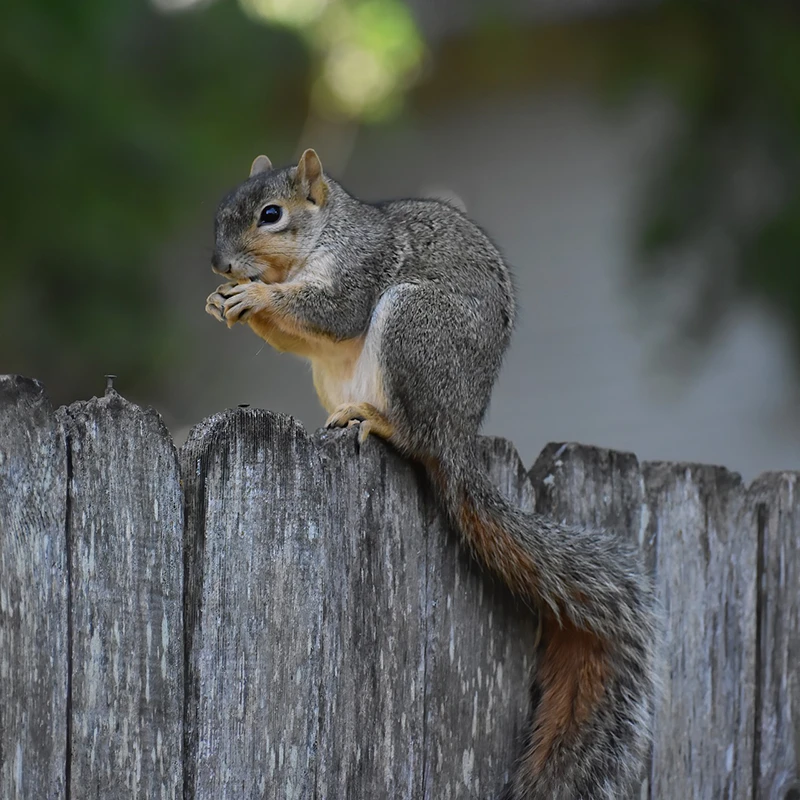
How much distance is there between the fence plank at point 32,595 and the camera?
3.99 feet

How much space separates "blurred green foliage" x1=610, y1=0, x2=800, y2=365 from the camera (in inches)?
138

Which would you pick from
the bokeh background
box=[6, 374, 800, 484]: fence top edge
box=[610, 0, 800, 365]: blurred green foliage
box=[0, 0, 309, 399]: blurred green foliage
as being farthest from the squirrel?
box=[610, 0, 800, 365]: blurred green foliage

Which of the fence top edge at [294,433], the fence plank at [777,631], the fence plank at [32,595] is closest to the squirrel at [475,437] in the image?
the fence top edge at [294,433]

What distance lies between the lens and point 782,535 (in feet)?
6.25

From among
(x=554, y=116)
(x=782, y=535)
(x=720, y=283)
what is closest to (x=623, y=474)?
(x=782, y=535)

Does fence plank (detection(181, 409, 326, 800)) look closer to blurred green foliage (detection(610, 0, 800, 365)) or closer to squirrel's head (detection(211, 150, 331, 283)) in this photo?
squirrel's head (detection(211, 150, 331, 283))

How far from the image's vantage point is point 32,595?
1235mm

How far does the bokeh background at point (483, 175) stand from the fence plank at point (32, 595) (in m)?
1.20

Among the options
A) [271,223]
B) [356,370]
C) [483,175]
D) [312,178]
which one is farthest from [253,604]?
[483,175]

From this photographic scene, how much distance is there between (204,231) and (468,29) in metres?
1.55

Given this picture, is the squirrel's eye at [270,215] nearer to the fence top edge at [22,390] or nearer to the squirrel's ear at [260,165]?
the squirrel's ear at [260,165]

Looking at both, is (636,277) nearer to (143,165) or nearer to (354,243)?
(143,165)

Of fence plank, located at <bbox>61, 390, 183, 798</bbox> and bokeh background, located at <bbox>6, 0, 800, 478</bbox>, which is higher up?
bokeh background, located at <bbox>6, 0, 800, 478</bbox>

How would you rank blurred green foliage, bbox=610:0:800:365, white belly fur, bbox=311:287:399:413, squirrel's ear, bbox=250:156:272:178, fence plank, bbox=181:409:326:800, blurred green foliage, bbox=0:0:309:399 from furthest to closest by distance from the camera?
1. blurred green foliage, bbox=610:0:800:365
2. blurred green foliage, bbox=0:0:309:399
3. squirrel's ear, bbox=250:156:272:178
4. white belly fur, bbox=311:287:399:413
5. fence plank, bbox=181:409:326:800
